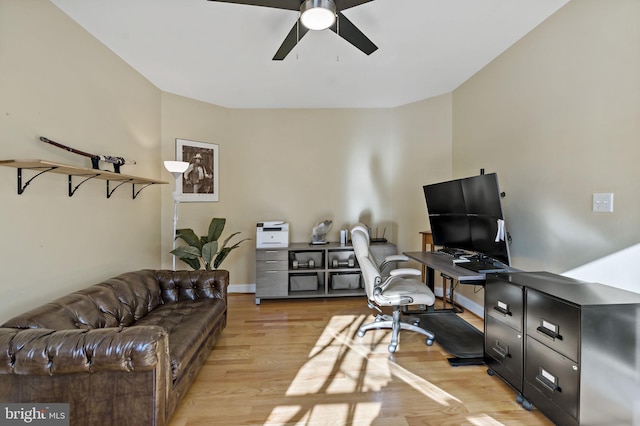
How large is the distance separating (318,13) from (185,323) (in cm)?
227

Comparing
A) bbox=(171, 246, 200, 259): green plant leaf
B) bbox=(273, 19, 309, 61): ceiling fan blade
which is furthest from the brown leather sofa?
bbox=(273, 19, 309, 61): ceiling fan blade

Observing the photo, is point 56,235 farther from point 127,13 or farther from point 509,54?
point 509,54

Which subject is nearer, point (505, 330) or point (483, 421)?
point (483, 421)

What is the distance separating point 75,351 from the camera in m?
1.32

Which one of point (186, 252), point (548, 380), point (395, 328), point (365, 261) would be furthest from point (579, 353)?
point (186, 252)

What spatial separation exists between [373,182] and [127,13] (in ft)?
11.1

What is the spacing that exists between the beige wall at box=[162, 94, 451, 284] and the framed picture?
12cm

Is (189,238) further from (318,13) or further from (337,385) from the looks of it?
(318,13)

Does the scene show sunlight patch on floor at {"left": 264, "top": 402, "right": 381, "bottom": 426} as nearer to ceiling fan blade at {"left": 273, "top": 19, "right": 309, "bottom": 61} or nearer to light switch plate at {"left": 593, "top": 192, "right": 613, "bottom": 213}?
light switch plate at {"left": 593, "top": 192, "right": 613, "bottom": 213}

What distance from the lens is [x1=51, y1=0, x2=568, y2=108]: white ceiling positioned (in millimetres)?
2158

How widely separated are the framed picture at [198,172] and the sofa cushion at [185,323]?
1851mm

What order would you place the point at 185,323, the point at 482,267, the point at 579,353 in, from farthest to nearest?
1. the point at 482,267
2. the point at 185,323
3. the point at 579,353

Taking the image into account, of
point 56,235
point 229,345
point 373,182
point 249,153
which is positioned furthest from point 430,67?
point 56,235

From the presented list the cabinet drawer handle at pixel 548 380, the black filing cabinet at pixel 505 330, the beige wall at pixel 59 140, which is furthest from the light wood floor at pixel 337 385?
the beige wall at pixel 59 140
